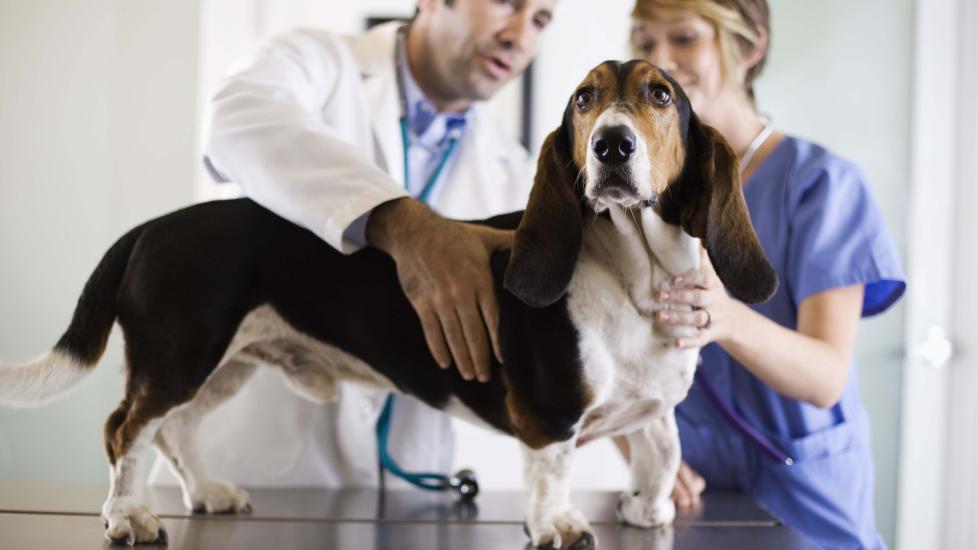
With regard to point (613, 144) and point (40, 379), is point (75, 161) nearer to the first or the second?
point (40, 379)

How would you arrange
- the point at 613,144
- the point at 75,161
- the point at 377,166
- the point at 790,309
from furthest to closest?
the point at 75,161, the point at 790,309, the point at 377,166, the point at 613,144

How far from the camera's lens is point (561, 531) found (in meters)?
1.20

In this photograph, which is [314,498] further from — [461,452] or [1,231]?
[461,452]

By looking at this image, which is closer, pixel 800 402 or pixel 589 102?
pixel 589 102

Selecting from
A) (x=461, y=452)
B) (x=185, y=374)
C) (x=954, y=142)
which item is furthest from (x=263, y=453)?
(x=954, y=142)

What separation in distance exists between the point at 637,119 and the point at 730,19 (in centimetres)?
79

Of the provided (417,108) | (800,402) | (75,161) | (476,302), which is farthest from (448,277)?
(75,161)

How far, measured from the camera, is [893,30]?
2.93 metres

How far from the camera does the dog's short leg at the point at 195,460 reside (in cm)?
145

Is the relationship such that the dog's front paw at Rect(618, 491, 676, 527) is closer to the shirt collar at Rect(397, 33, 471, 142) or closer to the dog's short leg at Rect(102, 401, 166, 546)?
the dog's short leg at Rect(102, 401, 166, 546)

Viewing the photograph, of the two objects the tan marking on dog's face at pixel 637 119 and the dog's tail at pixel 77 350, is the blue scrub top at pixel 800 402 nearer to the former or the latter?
the tan marking on dog's face at pixel 637 119

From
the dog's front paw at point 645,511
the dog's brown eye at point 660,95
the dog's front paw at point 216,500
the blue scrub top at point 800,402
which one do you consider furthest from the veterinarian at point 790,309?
the dog's front paw at point 216,500

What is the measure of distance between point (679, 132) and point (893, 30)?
2143 millimetres

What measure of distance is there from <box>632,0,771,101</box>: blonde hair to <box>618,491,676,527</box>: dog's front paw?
813 millimetres
